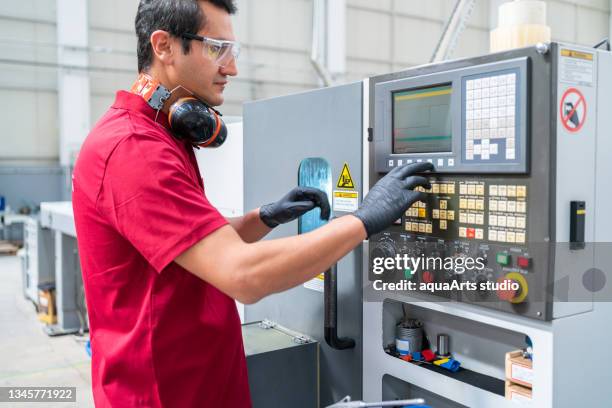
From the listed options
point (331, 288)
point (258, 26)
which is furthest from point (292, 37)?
point (331, 288)

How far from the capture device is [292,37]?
29.1ft

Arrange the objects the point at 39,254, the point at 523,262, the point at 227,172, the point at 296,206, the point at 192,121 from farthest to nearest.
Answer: the point at 39,254, the point at 227,172, the point at 296,206, the point at 192,121, the point at 523,262

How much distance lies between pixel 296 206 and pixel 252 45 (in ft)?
25.5

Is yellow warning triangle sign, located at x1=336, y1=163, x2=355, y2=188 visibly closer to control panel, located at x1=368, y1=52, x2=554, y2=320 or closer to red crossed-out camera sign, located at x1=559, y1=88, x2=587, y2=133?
control panel, located at x1=368, y1=52, x2=554, y2=320

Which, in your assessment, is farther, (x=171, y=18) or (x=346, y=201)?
(x=346, y=201)

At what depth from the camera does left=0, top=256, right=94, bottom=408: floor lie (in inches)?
119

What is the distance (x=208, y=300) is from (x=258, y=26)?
8068 mm

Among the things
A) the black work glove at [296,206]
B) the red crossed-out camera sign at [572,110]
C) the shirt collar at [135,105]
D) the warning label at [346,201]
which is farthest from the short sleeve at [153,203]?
the red crossed-out camera sign at [572,110]

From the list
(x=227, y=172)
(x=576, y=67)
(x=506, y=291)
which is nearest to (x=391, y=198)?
(x=506, y=291)

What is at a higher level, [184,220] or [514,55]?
[514,55]

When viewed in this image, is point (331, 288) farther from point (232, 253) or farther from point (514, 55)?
point (514, 55)

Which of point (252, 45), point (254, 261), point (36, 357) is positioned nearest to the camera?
point (254, 261)

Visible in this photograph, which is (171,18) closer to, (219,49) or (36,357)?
(219,49)

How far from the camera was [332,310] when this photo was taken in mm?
1347
